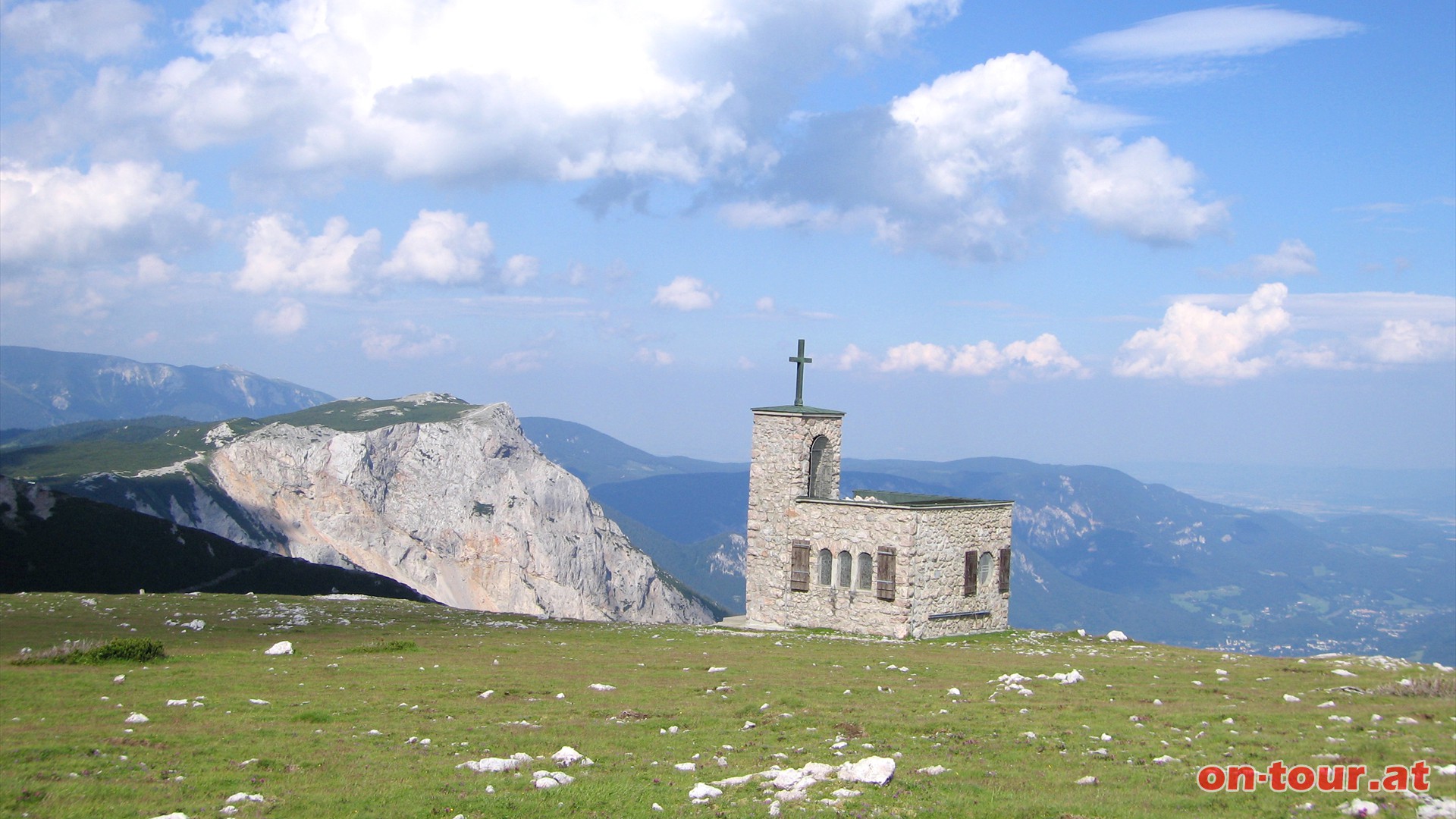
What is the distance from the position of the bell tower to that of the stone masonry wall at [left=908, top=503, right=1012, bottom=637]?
6.17 meters

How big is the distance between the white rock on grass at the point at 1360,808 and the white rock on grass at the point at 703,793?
7.78 meters

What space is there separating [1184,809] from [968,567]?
3210 centimetres

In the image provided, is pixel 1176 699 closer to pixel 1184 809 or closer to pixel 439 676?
pixel 1184 809

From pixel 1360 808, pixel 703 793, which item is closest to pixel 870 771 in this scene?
pixel 703 793

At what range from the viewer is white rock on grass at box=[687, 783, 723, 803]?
13477mm

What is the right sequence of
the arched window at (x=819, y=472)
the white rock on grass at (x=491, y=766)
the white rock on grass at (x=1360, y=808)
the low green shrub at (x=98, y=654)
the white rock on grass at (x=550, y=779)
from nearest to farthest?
1. the white rock on grass at (x=1360, y=808)
2. the white rock on grass at (x=550, y=779)
3. the white rock on grass at (x=491, y=766)
4. the low green shrub at (x=98, y=654)
5. the arched window at (x=819, y=472)

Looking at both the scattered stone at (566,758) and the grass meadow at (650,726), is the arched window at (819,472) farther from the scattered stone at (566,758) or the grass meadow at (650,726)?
the scattered stone at (566,758)

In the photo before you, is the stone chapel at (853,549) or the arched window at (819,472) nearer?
the stone chapel at (853,549)

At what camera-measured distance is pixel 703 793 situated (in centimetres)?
1353

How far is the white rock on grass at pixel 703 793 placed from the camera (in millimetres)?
13477

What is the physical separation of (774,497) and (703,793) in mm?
33479

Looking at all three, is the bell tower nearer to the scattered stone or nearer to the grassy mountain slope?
the scattered stone

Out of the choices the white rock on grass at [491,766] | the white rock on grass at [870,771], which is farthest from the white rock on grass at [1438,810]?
the white rock on grass at [491,766]

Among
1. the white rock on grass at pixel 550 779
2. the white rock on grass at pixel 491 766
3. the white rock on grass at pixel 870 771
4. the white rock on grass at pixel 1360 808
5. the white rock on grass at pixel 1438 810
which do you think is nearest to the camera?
the white rock on grass at pixel 1438 810
